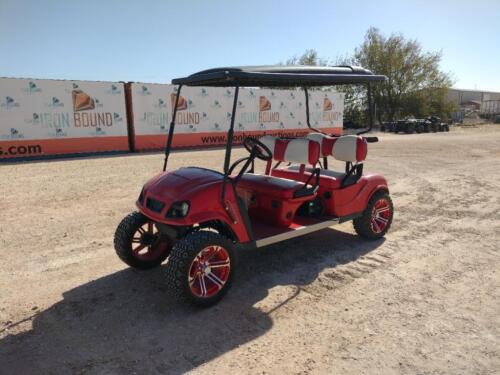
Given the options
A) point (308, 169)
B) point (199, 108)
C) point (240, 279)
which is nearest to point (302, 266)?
point (240, 279)

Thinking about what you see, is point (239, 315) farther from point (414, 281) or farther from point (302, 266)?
point (414, 281)

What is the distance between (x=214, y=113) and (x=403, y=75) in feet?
83.7

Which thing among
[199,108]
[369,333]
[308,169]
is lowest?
[369,333]

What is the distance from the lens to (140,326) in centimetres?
308

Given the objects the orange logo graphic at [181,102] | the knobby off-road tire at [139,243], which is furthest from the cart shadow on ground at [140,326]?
the orange logo graphic at [181,102]

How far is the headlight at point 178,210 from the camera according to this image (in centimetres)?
334

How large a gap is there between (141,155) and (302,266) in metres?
10.1

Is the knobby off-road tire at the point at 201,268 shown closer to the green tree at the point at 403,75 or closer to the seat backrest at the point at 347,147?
the seat backrest at the point at 347,147

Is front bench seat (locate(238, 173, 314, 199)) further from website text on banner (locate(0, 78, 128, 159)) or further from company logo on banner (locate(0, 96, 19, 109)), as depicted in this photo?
company logo on banner (locate(0, 96, 19, 109))

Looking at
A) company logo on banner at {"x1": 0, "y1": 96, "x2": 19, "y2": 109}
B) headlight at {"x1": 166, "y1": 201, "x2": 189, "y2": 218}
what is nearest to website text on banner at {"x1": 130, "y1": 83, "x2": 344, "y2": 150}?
company logo on banner at {"x1": 0, "y1": 96, "x2": 19, "y2": 109}

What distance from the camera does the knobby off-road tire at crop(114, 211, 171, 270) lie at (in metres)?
3.90

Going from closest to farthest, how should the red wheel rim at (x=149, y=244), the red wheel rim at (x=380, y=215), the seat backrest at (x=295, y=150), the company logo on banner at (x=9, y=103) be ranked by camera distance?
1. the red wheel rim at (x=149, y=244)
2. the seat backrest at (x=295, y=150)
3. the red wheel rim at (x=380, y=215)
4. the company logo on banner at (x=9, y=103)

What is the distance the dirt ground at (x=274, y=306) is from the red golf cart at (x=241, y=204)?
291 millimetres

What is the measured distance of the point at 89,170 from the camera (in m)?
9.96
